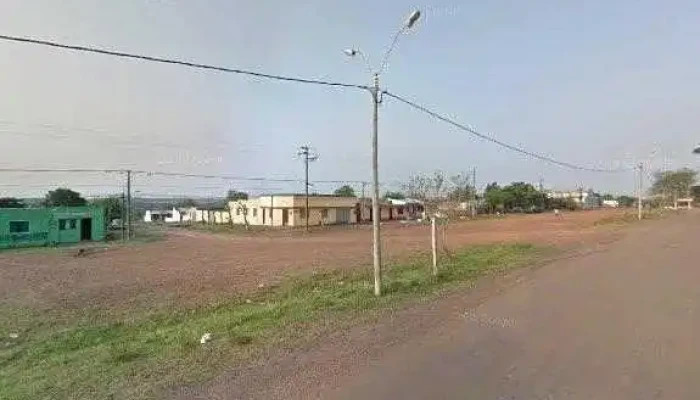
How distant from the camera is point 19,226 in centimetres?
5153

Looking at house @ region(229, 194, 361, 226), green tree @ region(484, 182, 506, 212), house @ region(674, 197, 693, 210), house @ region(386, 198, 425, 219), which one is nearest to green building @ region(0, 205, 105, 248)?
house @ region(229, 194, 361, 226)

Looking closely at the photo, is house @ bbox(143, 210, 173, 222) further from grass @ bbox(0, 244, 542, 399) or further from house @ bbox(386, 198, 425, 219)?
grass @ bbox(0, 244, 542, 399)

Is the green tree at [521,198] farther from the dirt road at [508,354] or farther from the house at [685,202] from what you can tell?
the dirt road at [508,354]

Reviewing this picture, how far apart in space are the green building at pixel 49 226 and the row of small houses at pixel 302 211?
81.1 feet

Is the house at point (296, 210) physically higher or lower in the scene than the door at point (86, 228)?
higher

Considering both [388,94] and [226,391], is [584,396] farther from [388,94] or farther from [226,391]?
[388,94]

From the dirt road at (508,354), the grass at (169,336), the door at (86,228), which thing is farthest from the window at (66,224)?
the dirt road at (508,354)

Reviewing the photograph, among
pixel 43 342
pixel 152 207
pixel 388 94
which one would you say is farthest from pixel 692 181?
pixel 152 207

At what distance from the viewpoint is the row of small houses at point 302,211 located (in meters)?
75.8

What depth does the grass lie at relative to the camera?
21.2 ft

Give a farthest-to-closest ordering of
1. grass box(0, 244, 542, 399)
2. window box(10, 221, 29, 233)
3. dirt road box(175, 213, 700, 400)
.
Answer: window box(10, 221, 29, 233), grass box(0, 244, 542, 399), dirt road box(175, 213, 700, 400)

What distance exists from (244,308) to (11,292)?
12326mm

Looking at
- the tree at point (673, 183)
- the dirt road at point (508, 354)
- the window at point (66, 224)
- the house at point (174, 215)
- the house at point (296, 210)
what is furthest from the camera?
the house at point (174, 215)

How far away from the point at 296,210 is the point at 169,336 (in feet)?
219
